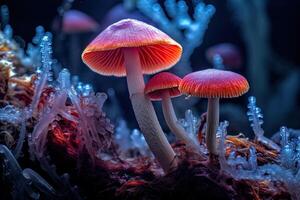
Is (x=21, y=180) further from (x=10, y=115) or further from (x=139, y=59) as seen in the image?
(x=139, y=59)

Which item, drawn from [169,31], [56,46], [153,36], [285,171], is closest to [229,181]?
[285,171]

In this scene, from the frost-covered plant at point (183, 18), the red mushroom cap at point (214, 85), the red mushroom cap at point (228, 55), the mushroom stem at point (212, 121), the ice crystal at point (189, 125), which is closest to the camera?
the red mushroom cap at point (214, 85)

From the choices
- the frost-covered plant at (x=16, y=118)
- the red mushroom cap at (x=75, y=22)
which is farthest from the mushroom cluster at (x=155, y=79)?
the red mushroom cap at (x=75, y=22)

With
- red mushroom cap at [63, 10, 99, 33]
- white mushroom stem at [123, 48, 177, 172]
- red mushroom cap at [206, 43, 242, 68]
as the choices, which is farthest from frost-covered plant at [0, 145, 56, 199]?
red mushroom cap at [206, 43, 242, 68]

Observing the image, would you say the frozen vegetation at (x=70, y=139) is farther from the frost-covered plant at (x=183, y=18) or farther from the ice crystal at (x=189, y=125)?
the frost-covered plant at (x=183, y=18)

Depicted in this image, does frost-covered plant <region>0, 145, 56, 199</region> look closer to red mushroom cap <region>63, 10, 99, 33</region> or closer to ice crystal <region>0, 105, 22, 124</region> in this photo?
ice crystal <region>0, 105, 22, 124</region>

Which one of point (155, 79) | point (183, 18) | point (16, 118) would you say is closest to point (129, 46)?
point (155, 79)
